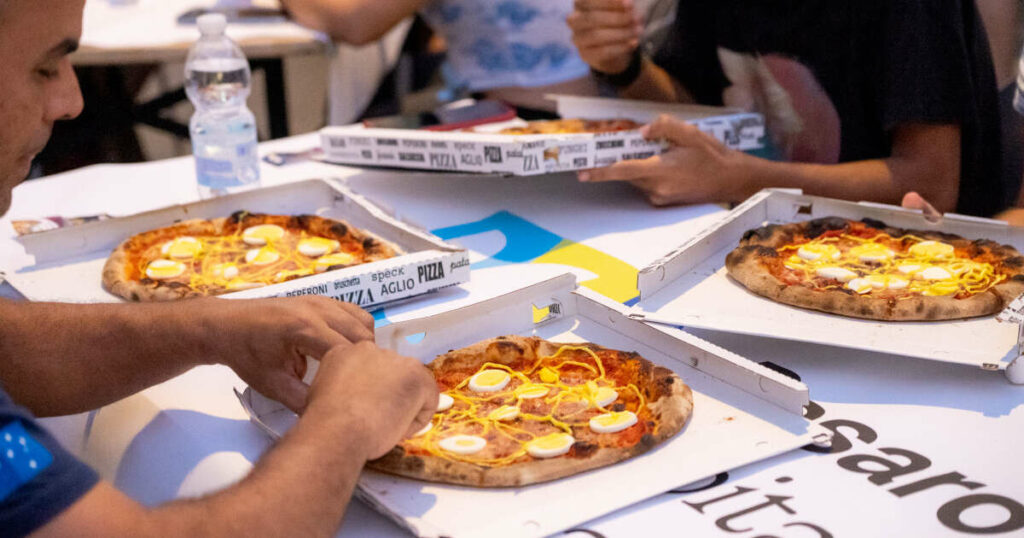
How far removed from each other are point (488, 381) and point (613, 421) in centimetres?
18

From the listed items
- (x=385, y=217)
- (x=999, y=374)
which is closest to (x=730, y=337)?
(x=999, y=374)

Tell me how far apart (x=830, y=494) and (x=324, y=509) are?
54cm

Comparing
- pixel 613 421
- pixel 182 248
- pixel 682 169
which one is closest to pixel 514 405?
pixel 613 421

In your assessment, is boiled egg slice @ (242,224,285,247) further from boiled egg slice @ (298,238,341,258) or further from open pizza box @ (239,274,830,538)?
open pizza box @ (239,274,830,538)

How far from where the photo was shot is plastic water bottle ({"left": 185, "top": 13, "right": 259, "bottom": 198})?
214 centimetres

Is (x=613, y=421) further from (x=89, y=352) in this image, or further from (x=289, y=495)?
(x=89, y=352)

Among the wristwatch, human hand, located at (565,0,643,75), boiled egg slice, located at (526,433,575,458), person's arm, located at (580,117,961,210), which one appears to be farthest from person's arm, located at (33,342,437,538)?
the wristwatch

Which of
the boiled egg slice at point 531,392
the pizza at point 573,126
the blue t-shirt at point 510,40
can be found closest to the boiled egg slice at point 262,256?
the boiled egg slice at point 531,392

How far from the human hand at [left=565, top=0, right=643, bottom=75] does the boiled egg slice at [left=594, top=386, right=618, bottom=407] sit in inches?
59.8

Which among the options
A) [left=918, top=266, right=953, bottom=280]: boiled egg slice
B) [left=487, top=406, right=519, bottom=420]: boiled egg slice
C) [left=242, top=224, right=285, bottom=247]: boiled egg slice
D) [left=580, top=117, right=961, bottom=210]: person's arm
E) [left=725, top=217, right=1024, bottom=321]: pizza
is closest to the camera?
[left=487, top=406, right=519, bottom=420]: boiled egg slice

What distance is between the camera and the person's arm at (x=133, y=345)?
1.17 meters

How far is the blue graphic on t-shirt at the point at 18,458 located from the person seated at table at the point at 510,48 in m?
2.24

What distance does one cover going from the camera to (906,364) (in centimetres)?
136

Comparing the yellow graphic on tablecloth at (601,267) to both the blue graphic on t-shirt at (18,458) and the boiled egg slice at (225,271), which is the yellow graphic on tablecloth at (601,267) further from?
the blue graphic on t-shirt at (18,458)
